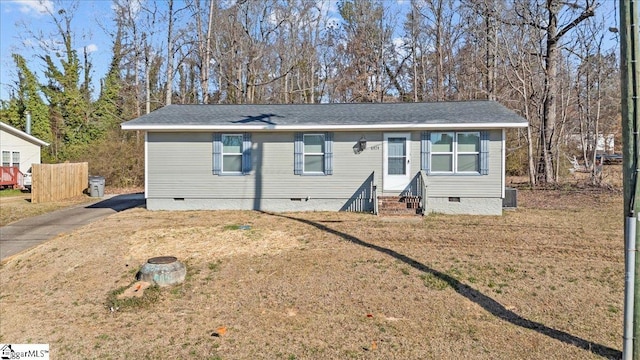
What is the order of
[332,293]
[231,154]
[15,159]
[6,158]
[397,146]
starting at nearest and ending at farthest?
1. [332,293]
2. [397,146]
3. [231,154]
4. [6,158]
5. [15,159]

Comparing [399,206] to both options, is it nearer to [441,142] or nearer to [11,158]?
[441,142]

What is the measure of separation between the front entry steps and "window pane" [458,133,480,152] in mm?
1924

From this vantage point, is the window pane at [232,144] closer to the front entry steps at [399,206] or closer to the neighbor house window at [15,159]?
the front entry steps at [399,206]

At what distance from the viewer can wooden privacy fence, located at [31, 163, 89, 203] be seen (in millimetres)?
15961

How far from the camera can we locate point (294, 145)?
12234mm

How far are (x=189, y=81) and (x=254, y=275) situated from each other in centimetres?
2853

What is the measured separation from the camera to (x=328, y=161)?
12.1 metres

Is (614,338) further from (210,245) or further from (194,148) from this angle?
(194,148)

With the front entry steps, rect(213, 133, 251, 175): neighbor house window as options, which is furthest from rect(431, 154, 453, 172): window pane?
rect(213, 133, 251, 175): neighbor house window

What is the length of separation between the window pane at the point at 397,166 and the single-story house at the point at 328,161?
0.03m

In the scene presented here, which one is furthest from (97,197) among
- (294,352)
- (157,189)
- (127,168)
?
(294,352)

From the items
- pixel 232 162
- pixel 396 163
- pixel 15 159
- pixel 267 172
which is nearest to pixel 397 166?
pixel 396 163

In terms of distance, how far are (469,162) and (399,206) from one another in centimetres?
238

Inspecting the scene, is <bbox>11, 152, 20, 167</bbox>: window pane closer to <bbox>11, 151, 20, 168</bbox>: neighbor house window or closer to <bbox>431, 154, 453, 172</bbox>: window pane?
<bbox>11, 151, 20, 168</bbox>: neighbor house window
